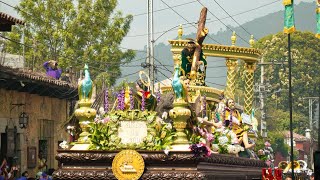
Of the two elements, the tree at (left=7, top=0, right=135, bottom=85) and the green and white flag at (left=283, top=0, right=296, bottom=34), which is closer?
the green and white flag at (left=283, top=0, right=296, bottom=34)

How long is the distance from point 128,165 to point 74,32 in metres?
38.6

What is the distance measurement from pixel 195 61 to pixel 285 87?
8548cm

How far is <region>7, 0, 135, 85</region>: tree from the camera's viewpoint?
5456 cm

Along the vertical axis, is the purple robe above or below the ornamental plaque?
above

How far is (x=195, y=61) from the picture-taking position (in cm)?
2175

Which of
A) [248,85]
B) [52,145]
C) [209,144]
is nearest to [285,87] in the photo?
[52,145]

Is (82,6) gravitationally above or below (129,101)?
above

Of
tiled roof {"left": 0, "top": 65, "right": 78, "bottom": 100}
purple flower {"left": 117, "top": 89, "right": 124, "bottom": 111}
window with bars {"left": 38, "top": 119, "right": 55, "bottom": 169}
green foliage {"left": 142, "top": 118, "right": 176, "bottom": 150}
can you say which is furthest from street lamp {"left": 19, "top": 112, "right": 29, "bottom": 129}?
green foliage {"left": 142, "top": 118, "right": 176, "bottom": 150}

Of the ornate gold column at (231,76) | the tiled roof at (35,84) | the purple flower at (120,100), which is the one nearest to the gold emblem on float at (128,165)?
the purple flower at (120,100)

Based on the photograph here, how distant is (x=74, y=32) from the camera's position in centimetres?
5497

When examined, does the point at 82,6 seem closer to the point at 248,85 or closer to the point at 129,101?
the point at 248,85

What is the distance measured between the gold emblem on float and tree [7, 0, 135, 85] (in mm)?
37358

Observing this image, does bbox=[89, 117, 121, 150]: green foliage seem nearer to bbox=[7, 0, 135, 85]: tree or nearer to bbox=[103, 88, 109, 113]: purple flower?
bbox=[103, 88, 109, 113]: purple flower

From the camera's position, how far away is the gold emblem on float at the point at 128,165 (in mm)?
16688
